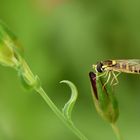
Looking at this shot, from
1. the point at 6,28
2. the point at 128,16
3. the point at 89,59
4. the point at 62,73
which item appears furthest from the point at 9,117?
the point at 6,28

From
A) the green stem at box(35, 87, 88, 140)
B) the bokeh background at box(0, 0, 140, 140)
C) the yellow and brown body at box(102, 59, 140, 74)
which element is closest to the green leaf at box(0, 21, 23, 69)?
the green stem at box(35, 87, 88, 140)

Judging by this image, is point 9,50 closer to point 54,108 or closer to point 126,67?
point 54,108

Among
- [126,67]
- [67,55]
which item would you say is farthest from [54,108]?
[67,55]

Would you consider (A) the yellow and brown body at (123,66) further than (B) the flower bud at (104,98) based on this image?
Yes

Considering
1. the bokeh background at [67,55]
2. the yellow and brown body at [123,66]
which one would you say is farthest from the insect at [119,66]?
the bokeh background at [67,55]

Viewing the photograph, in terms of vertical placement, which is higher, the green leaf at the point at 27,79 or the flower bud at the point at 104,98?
the green leaf at the point at 27,79

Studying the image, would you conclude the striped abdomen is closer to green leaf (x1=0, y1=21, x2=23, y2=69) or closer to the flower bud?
the flower bud

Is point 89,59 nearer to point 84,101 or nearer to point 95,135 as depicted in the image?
point 84,101

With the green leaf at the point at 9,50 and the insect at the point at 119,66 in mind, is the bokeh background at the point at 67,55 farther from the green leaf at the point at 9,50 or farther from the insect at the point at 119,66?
the green leaf at the point at 9,50
